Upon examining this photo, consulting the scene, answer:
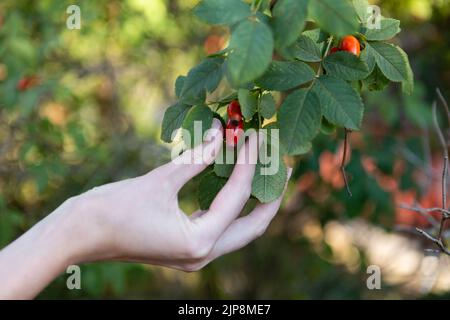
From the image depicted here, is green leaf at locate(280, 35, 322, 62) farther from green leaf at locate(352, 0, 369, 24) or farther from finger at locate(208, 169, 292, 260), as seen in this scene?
finger at locate(208, 169, 292, 260)

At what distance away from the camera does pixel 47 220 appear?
3.29 ft

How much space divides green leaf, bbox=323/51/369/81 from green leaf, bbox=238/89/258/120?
133 millimetres

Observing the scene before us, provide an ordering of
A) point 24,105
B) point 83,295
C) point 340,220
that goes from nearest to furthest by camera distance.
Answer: point 24,105 → point 83,295 → point 340,220

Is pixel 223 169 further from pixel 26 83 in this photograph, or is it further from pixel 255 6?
pixel 26 83

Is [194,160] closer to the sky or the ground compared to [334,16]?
closer to the ground

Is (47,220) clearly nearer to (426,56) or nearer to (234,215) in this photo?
(234,215)

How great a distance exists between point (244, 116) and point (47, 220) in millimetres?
342

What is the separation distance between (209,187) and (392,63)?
0.36 meters

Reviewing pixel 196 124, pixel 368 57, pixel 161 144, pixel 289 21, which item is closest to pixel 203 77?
pixel 196 124

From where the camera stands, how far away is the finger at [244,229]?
42.6 inches

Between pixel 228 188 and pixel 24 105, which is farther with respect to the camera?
pixel 24 105

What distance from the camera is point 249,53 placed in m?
0.84
